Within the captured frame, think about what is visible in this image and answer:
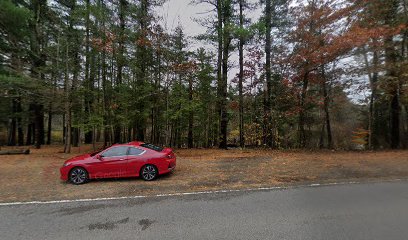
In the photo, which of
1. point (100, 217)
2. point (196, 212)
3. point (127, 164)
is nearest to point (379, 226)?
point (196, 212)

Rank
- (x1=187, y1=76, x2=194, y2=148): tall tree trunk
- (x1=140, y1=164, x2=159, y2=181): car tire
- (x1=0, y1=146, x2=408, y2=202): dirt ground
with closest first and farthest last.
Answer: (x1=0, y1=146, x2=408, y2=202): dirt ground
(x1=140, y1=164, x2=159, y2=181): car tire
(x1=187, y1=76, x2=194, y2=148): tall tree trunk

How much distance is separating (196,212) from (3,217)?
4.72 metres


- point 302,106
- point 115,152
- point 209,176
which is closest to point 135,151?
point 115,152

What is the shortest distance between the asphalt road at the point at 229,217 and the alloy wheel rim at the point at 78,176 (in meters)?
2.30

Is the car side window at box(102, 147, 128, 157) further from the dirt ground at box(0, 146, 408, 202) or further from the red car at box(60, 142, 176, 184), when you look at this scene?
the dirt ground at box(0, 146, 408, 202)

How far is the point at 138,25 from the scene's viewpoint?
1733 cm

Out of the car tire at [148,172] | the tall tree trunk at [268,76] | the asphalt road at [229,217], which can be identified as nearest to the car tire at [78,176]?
the car tire at [148,172]

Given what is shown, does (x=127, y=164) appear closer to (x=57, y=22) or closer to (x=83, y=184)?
(x=83, y=184)

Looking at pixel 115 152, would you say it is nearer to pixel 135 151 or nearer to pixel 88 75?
pixel 135 151

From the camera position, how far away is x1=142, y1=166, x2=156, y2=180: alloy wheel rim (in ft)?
30.5

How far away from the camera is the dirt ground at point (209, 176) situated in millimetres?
8117

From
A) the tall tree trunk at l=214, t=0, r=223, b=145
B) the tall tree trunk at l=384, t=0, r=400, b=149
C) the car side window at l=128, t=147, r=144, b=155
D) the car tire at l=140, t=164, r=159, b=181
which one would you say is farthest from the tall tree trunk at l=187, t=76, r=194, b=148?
the tall tree trunk at l=384, t=0, r=400, b=149

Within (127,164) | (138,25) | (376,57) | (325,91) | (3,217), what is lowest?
(3,217)

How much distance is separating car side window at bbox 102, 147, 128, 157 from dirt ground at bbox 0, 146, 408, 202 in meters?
1.02
